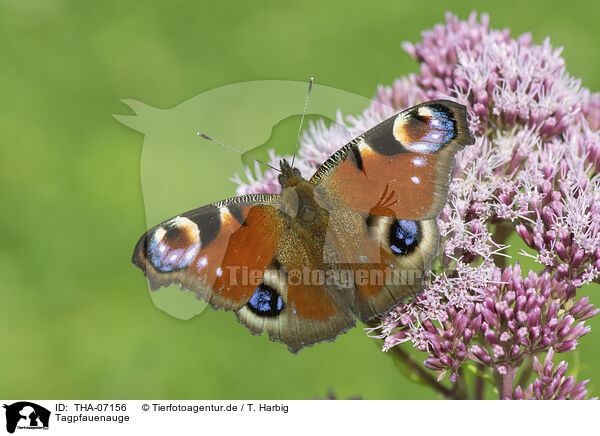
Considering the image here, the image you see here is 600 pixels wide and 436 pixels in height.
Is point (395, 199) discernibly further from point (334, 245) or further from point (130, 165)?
point (130, 165)

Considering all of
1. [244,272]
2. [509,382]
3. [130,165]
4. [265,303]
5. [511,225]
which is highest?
[130,165]

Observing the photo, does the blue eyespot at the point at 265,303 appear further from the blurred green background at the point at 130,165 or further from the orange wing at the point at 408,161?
the blurred green background at the point at 130,165

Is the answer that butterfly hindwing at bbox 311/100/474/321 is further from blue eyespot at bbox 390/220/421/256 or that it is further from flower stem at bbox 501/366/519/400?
flower stem at bbox 501/366/519/400

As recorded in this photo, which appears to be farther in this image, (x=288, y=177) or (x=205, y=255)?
(x=288, y=177)
